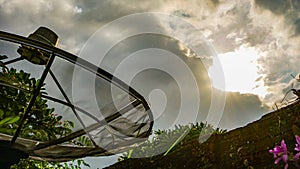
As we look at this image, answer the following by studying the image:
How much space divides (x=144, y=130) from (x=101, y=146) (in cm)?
23

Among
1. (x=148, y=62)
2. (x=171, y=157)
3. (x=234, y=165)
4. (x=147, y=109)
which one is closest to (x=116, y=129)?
(x=147, y=109)

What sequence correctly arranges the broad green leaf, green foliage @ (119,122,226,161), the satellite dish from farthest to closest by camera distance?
green foliage @ (119,122,226,161) → the broad green leaf → the satellite dish

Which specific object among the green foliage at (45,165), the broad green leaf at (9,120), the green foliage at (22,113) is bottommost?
the broad green leaf at (9,120)

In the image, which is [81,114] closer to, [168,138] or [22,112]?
[22,112]

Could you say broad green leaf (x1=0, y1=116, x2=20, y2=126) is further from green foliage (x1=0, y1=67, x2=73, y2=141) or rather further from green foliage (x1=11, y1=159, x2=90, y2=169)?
green foliage (x1=11, y1=159, x2=90, y2=169)

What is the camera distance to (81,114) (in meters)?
1.74

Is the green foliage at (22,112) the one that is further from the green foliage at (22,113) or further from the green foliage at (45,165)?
the green foliage at (45,165)

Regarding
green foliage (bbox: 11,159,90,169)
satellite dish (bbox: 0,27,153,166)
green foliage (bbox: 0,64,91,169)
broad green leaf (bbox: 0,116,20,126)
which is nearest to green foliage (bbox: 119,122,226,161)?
green foliage (bbox: 11,159,90,169)

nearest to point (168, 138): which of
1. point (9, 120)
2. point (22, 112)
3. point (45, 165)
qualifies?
point (45, 165)

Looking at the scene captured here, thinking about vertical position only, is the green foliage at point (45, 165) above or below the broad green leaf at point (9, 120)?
above

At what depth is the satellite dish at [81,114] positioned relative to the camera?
1.48 metres

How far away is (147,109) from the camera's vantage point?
1.66 meters

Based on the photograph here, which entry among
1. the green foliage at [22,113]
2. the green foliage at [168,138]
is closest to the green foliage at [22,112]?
the green foliage at [22,113]

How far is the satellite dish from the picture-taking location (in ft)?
4.84
